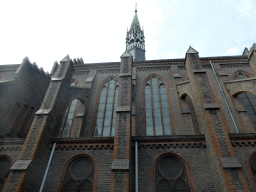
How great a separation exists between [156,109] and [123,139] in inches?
259

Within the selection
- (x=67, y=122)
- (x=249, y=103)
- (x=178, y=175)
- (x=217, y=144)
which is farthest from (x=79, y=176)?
(x=249, y=103)

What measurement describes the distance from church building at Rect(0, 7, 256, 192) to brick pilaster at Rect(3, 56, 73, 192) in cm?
4

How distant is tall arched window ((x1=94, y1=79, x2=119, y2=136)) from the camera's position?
13.4m

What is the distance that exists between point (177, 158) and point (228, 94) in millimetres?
8470

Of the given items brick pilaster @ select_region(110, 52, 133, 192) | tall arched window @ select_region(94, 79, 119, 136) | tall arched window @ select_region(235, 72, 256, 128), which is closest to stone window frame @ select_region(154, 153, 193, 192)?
brick pilaster @ select_region(110, 52, 133, 192)

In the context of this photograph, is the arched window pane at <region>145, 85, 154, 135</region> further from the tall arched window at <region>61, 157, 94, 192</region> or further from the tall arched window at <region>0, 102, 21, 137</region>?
the tall arched window at <region>0, 102, 21, 137</region>

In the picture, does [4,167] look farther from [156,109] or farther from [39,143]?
[156,109]

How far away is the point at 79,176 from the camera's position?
841cm

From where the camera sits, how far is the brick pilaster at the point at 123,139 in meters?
7.04

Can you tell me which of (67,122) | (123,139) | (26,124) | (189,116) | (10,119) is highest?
(67,122)

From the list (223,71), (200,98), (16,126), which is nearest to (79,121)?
(16,126)

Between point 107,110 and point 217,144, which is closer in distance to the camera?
point 217,144

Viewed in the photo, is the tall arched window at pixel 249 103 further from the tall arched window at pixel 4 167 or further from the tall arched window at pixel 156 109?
the tall arched window at pixel 4 167

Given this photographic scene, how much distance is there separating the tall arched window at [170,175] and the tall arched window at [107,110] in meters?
5.42
